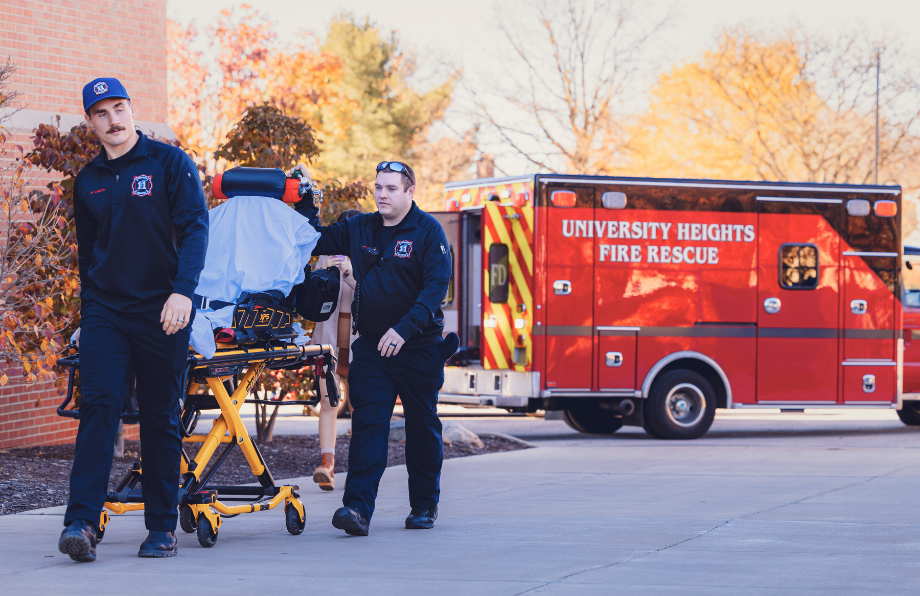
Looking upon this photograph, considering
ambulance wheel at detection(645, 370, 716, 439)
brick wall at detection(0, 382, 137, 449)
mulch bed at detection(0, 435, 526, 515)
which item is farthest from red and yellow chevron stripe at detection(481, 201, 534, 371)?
brick wall at detection(0, 382, 137, 449)

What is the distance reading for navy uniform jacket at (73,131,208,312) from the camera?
17.6 feet

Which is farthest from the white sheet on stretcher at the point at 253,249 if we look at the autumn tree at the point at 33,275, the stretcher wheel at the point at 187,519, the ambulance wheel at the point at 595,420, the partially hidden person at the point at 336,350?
the ambulance wheel at the point at 595,420

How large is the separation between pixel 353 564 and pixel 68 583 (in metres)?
1.16

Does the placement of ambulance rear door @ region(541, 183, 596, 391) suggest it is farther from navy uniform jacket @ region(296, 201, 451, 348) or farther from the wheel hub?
navy uniform jacket @ region(296, 201, 451, 348)

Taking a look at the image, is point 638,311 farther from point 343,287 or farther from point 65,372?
point 65,372

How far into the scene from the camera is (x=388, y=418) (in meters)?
6.37

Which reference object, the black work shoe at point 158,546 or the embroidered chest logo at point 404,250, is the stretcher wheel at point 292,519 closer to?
the black work shoe at point 158,546

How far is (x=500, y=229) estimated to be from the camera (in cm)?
1342

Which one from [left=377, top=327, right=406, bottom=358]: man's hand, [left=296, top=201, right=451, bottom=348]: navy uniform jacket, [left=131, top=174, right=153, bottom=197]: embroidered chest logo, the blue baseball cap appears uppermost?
the blue baseball cap

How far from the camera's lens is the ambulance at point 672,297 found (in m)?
13.3

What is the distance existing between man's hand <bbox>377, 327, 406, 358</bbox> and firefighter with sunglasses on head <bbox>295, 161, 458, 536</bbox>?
0.45 ft

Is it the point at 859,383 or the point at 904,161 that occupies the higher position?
the point at 904,161

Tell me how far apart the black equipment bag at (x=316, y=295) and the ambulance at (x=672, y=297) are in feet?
22.8

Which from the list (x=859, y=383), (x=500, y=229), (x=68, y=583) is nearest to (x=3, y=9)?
(x=500, y=229)
